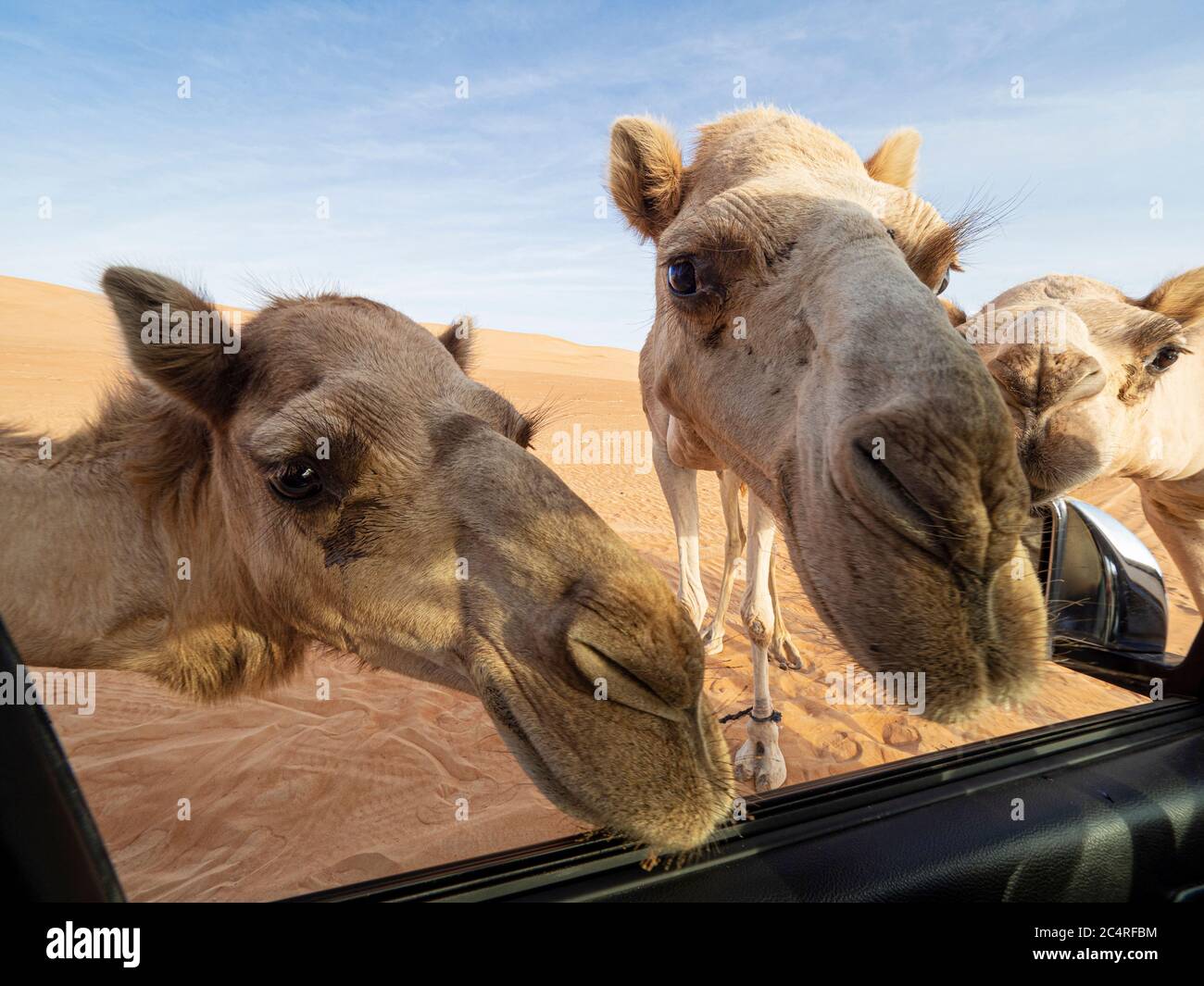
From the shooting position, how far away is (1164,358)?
3377 mm

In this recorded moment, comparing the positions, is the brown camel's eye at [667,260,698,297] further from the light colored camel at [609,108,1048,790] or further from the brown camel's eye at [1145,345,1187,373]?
the brown camel's eye at [1145,345,1187,373]

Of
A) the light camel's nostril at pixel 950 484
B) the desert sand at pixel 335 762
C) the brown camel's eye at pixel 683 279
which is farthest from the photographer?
the desert sand at pixel 335 762

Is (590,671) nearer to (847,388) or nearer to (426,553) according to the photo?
(426,553)

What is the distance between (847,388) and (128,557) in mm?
2289

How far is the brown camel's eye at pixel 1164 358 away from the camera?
3.33m

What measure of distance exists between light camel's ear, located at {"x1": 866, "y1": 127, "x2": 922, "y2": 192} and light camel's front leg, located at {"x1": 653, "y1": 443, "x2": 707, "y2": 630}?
2.01m

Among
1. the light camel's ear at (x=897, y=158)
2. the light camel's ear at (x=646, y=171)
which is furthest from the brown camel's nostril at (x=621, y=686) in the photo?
the light camel's ear at (x=897, y=158)

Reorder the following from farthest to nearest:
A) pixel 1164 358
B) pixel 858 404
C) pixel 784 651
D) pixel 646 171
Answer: pixel 784 651 < pixel 1164 358 < pixel 646 171 < pixel 858 404

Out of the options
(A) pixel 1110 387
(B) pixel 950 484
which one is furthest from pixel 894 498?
(A) pixel 1110 387

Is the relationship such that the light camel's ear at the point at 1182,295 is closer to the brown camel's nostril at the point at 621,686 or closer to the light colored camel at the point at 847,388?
the light colored camel at the point at 847,388

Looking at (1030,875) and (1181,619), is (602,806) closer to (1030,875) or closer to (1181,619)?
(1030,875)

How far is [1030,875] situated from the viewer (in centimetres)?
157

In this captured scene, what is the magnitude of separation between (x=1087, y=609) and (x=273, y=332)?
3632mm
